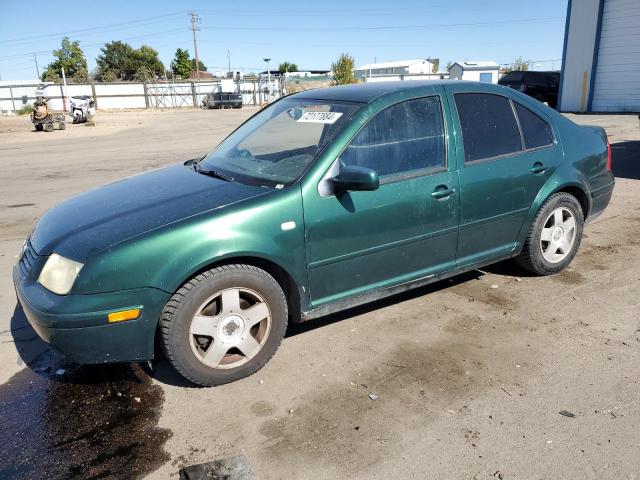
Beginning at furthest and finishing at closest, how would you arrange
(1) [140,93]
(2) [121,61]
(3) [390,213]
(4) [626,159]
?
(2) [121,61], (1) [140,93], (4) [626,159], (3) [390,213]

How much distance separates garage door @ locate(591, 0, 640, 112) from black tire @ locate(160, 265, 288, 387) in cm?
2189

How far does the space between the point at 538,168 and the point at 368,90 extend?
1541 millimetres

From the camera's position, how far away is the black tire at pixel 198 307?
9.41 feet

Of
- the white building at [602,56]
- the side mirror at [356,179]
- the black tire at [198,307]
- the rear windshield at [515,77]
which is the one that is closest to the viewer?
the black tire at [198,307]

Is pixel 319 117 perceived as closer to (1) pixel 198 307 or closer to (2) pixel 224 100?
(1) pixel 198 307

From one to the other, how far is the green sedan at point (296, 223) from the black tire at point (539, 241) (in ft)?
0.06

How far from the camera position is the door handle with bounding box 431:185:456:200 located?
3.60m

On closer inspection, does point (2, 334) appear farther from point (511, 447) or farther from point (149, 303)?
point (511, 447)

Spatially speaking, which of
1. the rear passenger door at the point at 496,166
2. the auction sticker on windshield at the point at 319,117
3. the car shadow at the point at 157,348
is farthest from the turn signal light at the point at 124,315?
the rear passenger door at the point at 496,166

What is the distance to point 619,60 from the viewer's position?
67.4ft

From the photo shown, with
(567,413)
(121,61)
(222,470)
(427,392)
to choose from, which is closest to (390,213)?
(427,392)

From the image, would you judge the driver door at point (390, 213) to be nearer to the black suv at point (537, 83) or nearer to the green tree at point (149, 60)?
the black suv at point (537, 83)

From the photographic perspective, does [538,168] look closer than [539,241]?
Yes

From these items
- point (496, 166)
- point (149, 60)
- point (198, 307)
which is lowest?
point (198, 307)
